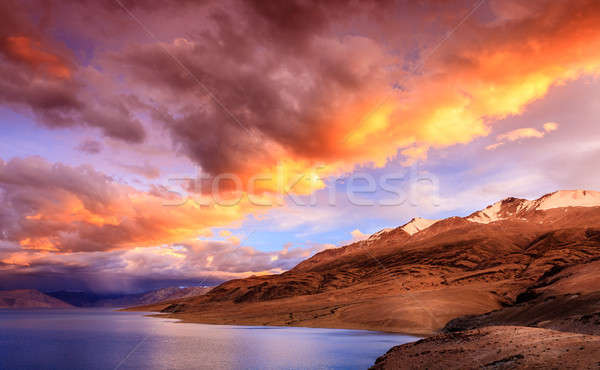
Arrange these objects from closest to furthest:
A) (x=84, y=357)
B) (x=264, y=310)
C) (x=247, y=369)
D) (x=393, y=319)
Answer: (x=247, y=369) → (x=84, y=357) → (x=393, y=319) → (x=264, y=310)

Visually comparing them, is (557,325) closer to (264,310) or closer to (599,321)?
(599,321)

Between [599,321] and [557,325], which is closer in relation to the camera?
[599,321]

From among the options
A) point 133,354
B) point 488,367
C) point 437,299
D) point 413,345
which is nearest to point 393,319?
point 437,299

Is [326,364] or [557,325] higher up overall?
[557,325]

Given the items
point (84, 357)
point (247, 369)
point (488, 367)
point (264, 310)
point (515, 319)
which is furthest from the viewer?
point (264, 310)

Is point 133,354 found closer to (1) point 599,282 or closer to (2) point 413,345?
(2) point 413,345

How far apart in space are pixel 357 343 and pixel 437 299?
2487 inches

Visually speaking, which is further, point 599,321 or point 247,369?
point 247,369

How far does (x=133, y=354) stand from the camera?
6669cm

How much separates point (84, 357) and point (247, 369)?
2995 cm

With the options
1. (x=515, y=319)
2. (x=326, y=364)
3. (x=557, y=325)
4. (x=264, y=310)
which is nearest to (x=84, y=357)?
(x=326, y=364)

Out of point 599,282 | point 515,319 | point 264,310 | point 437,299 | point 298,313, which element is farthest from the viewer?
point 264,310

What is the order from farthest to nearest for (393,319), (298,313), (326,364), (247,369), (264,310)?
(264,310) < (298,313) < (393,319) < (326,364) < (247,369)

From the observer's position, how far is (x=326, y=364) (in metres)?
54.7
